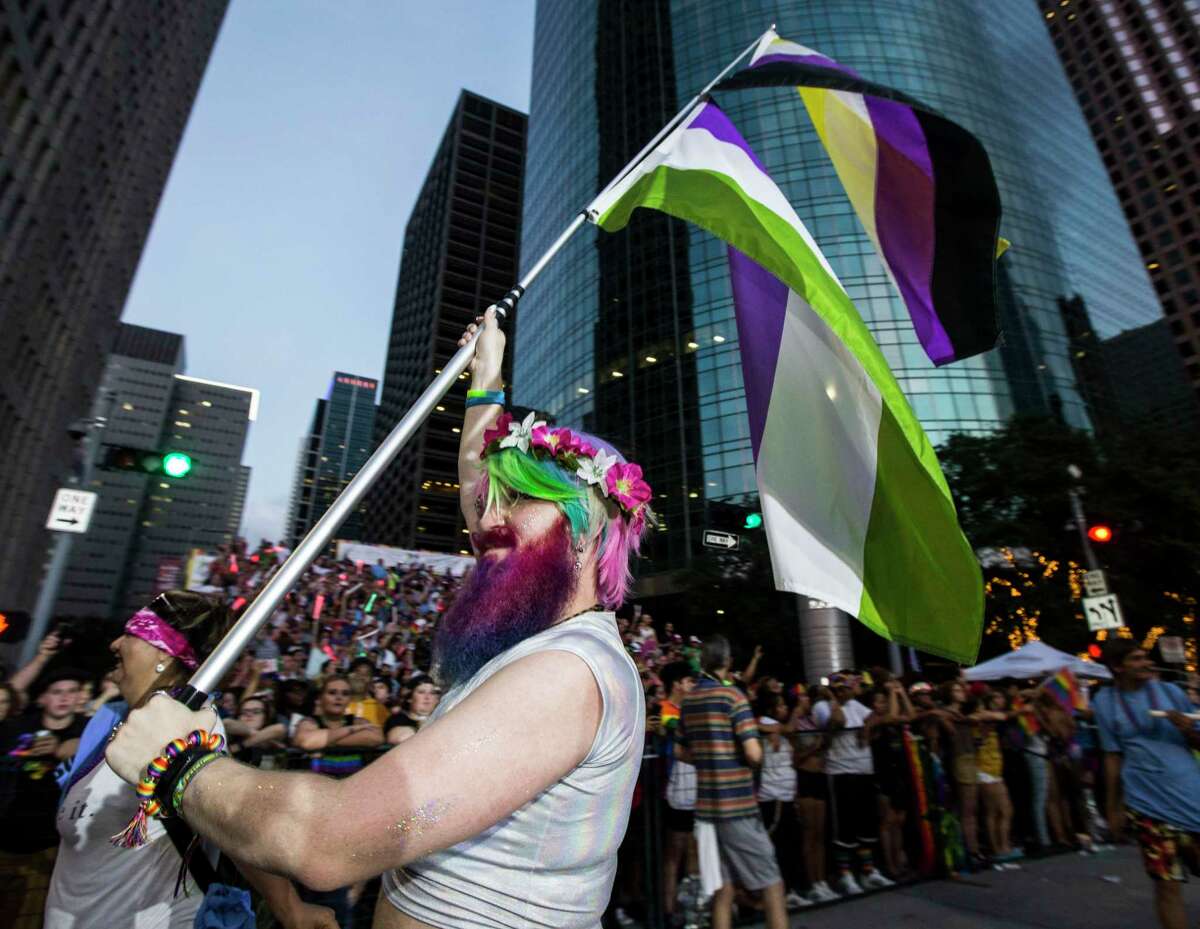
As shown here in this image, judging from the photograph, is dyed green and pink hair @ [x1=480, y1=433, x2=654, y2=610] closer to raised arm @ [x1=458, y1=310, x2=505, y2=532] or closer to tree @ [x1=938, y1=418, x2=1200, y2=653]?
raised arm @ [x1=458, y1=310, x2=505, y2=532]

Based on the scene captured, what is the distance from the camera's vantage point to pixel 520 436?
1860 mm

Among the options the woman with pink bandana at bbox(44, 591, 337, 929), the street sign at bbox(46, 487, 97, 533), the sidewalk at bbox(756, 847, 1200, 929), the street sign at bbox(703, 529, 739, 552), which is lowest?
the sidewalk at bbox(756, 847, 1200, 929)

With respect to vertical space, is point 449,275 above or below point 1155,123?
below

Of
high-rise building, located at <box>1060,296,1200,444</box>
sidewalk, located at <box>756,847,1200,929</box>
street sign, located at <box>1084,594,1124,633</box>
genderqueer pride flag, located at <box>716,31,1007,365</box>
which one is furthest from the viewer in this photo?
high-rise building, located at <box>1060,296,1200,444</box>

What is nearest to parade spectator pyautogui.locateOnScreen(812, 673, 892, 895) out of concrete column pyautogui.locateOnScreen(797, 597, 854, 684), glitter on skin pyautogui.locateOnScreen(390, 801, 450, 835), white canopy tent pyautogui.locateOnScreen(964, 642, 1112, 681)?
white canopy tent pyautogui.locateOnScreen(964, 642, 1112, 681)

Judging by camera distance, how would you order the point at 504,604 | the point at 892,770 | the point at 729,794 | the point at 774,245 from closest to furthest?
the point at 504,604 < the point at 774,245 < the point at 729,794 < the point at 892,770

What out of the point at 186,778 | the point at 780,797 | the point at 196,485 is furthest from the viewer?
the point at 196,485

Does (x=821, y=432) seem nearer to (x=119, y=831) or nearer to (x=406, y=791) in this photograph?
(x=406, y=791)

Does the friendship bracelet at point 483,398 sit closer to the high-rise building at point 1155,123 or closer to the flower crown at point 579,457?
the flower crown at point 579,457

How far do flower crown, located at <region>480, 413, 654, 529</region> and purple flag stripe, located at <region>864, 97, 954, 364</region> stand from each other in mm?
3102

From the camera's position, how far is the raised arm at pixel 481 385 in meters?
2.53

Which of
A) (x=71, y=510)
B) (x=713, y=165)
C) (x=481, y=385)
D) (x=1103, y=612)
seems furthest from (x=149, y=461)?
(x=1103, y=612)

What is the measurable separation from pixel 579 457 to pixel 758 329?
2.47 m

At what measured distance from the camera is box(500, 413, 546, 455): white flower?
1830mm
